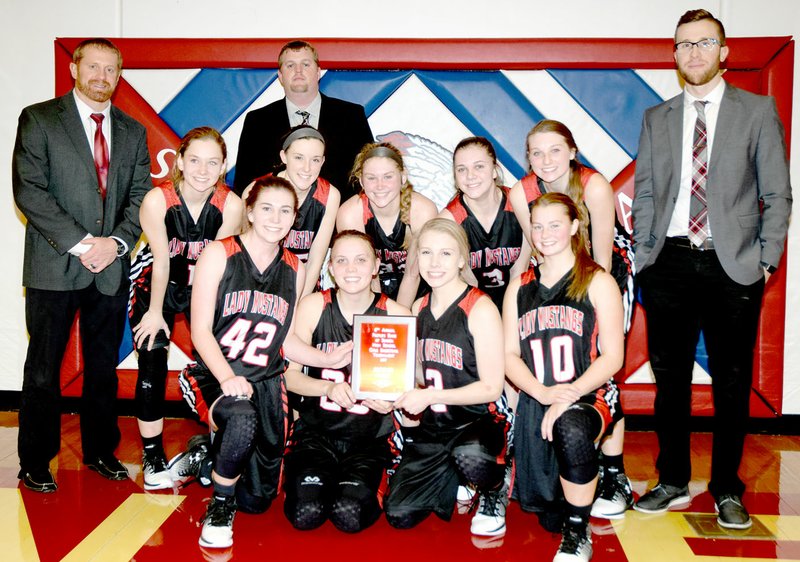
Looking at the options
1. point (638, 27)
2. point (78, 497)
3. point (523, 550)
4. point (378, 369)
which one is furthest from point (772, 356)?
point (78, 497)

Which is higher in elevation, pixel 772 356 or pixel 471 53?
pixel 471 53

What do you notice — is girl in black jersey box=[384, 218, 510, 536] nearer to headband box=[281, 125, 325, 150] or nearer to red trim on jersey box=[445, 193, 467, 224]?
red trim on jersey box=[445, 193, 467, 224]

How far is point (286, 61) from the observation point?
4102mm

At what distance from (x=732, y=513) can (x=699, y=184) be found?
1458 mm

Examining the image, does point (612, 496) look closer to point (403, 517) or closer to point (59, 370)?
point (403, 517)

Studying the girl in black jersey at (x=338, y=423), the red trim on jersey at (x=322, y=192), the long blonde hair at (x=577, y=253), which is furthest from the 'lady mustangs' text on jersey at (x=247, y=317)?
the long blonde hair at (x=577, y=253)

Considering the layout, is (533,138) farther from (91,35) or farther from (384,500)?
(91,35)

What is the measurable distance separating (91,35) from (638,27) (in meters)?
3.59

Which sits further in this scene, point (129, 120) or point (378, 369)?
point (129, 120)

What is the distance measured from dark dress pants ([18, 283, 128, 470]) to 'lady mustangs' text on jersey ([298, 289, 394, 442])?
114 centimetres

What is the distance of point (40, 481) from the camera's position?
3469mm

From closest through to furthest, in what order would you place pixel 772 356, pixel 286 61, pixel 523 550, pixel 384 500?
pixel 523 550, pixel 384 500, pixel 286 61, pixel 772 356

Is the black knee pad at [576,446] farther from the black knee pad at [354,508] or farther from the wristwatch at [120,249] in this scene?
the wristwatch at [120,249]

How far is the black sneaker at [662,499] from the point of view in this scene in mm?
3301
